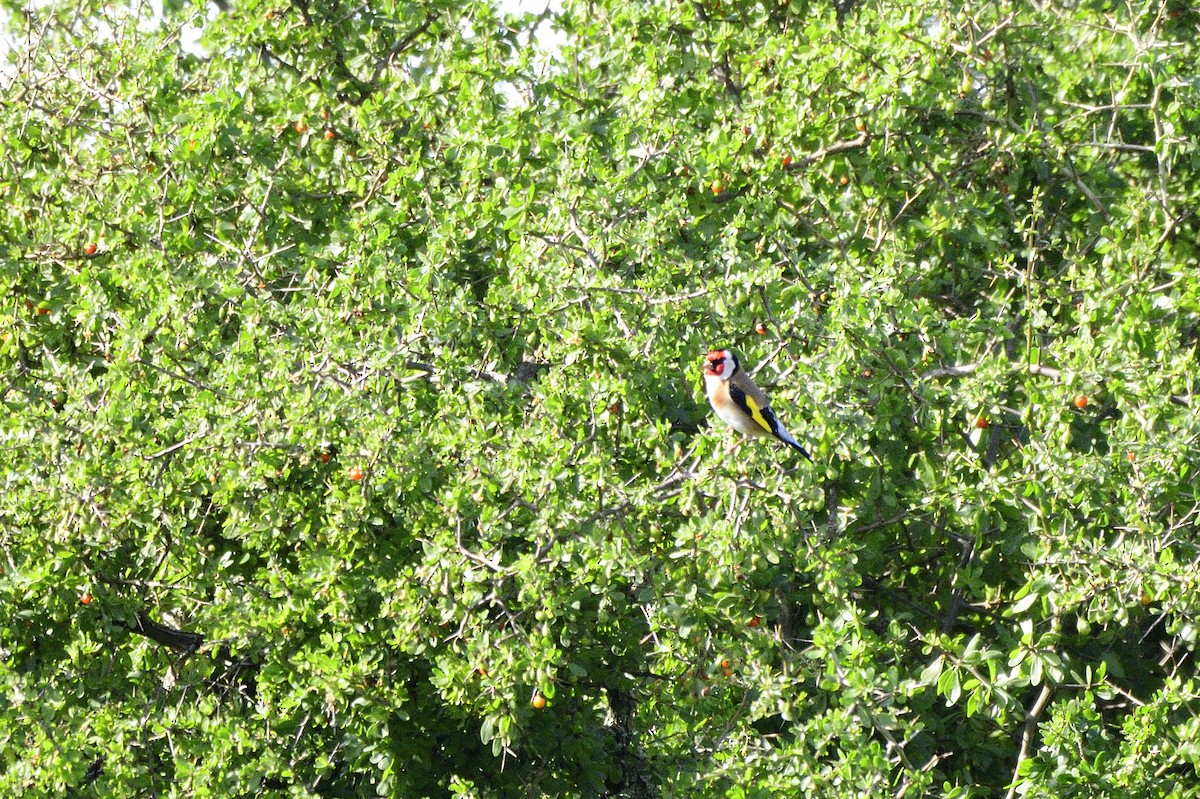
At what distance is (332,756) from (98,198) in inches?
123

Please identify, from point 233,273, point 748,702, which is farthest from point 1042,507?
point 233,273

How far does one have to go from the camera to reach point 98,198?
802 centimetres

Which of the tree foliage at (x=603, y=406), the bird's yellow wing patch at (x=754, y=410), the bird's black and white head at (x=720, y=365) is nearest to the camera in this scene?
the tree foliage at (x=603, y=406)

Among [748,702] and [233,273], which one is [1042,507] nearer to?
[748,702]

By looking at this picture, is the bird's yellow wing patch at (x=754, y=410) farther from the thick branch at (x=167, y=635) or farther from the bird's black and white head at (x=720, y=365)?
the thick branch at (x=167, y=635)

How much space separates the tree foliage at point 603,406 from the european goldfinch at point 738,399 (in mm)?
136

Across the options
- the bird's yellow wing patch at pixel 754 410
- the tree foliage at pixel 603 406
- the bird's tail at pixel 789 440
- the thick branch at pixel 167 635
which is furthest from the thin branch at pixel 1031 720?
the thick branch at pixel 167 635

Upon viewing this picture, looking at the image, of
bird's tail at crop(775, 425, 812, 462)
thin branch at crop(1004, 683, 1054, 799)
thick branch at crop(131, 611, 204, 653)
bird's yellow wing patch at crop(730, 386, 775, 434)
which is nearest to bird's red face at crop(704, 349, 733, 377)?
bird's yellow wing patch at crop(730, 386, 775, 434)

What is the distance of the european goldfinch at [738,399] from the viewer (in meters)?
6.41

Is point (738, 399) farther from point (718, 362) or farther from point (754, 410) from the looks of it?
point (718, 362)

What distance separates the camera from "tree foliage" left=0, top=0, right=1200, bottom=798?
6.24 metres

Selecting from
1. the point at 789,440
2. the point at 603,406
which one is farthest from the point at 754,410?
the point at 603,406

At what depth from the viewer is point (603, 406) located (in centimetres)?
666

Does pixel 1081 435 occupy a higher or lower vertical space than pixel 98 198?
lower
